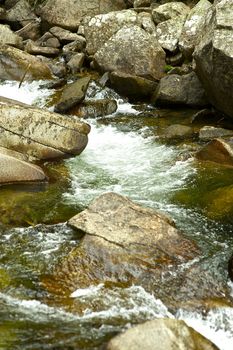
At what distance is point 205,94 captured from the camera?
39.6ft

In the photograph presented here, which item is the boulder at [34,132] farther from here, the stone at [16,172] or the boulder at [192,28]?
the boulder at [192,28]

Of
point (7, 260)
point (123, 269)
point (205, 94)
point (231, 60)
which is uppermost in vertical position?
point (231, 60)

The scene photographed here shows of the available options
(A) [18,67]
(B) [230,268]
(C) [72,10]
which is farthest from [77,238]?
(C) [72,10]

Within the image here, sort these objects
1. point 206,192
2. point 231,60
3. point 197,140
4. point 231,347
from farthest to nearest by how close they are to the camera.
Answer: point 197,140
point 231,60
point 206,192
point 231,347

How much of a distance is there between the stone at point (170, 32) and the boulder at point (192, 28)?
231 millimetres

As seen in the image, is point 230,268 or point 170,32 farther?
point 170,32

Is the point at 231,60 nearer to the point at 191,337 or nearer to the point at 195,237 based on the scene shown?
the point at 195,237

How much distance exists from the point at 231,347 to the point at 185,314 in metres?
0.58

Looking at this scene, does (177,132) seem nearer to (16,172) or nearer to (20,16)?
(16,172)

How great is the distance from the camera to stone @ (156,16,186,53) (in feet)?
48.5

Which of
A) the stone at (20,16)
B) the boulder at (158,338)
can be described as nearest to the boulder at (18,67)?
the stone at (20,16)

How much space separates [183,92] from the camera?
12266mm

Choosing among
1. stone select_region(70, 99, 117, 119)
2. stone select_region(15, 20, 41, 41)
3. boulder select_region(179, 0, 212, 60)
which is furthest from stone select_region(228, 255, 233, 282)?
stone select_region(15, 20, 41, 41)

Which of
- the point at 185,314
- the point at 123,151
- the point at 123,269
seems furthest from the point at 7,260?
the point at 123,151
